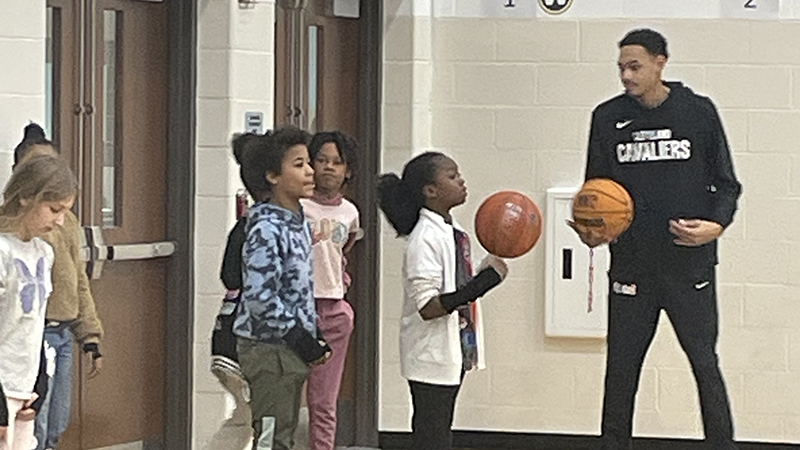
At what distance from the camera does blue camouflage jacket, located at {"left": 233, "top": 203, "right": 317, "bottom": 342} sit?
535 cm

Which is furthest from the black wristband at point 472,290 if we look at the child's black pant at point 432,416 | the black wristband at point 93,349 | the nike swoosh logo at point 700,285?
the black wristband at point 93,349

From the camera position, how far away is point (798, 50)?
802 centimetres

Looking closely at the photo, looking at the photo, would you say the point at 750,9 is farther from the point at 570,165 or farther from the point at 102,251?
the point at 102,251

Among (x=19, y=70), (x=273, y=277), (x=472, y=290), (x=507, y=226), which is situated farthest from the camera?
(x=507, y=226)

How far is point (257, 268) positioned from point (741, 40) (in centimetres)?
356

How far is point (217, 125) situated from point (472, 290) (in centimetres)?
145

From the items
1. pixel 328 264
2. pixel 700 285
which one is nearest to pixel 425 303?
pixel 328 264

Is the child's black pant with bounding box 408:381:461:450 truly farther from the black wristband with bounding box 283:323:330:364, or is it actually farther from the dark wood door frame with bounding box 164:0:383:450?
the dark wood door frame with bounding box 164:0:383:450

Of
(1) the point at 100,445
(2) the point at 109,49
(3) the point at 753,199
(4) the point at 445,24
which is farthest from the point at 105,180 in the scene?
(3) the point at 753,199

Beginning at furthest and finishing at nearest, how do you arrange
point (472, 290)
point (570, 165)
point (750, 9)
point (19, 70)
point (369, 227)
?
point (369, 227), point (570, 165), point (750, 9), point (472, 290), point (19, 70)

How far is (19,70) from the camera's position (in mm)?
5207

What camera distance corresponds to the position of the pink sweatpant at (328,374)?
6.64m

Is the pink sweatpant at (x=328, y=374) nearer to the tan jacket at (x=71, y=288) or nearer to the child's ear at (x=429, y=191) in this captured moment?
the child's ear at (x=429, y=191)

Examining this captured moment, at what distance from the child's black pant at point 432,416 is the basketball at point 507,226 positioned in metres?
0.58
